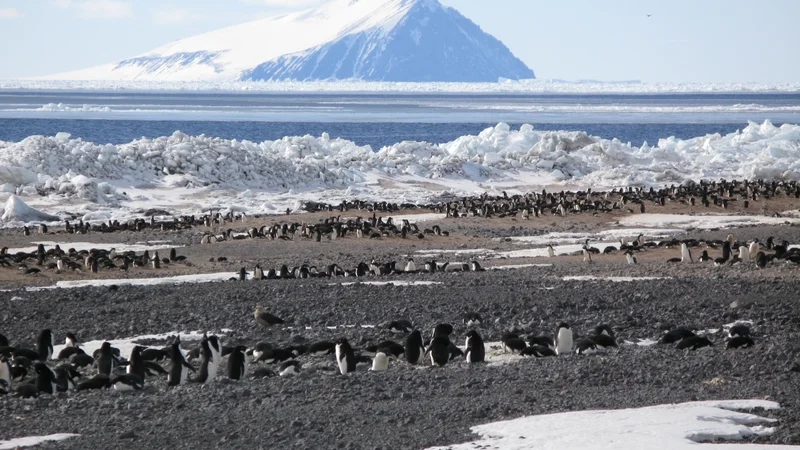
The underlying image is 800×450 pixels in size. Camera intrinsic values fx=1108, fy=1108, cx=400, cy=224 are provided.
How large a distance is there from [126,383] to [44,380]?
0.71 meters

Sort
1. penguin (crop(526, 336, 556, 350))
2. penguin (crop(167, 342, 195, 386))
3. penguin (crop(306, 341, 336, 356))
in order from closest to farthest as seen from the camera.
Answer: penguin (crop(167, 342, 195, 386))
penguin (crop(526, 336, 556, 350))
penguin (crop(306, 341, 336, 356))

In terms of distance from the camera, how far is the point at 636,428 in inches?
275

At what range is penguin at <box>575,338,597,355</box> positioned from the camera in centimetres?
1032

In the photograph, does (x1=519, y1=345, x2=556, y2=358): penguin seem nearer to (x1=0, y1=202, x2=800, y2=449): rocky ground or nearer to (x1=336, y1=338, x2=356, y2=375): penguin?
(x1=0, y1=202, x2=800, y2=449): rocky ground

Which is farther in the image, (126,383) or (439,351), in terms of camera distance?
(439,351)

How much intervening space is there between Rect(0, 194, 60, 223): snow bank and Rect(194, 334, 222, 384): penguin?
1743cm

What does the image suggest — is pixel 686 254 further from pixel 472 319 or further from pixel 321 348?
pixel 321 348

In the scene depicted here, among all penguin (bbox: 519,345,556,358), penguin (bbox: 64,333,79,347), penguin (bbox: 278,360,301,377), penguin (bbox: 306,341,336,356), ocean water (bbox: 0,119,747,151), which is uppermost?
penguin (bbox: 519,345,556,358)

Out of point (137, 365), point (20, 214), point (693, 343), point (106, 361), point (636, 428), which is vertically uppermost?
point (636, 428)

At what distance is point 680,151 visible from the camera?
4388cm

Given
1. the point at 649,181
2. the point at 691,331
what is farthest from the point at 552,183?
the point at 691,331

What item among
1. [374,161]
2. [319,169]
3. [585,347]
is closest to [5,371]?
[585,347]

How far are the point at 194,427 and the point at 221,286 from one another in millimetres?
8275

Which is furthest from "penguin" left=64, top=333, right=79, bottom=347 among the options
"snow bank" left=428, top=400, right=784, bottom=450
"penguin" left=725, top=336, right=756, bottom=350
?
"penguin" left=725, top=336, right=756, bottom=350
